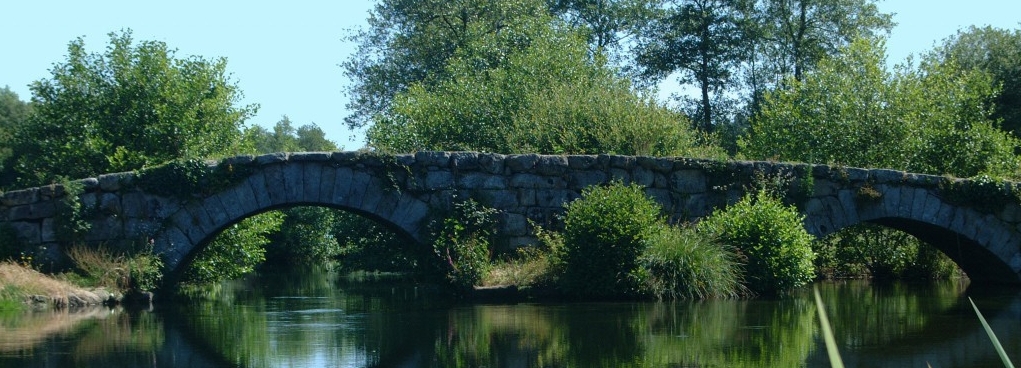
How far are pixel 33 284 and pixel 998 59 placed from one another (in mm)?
29314

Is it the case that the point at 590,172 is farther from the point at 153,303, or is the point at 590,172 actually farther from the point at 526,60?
the point at 526,60

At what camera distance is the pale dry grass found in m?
13.6

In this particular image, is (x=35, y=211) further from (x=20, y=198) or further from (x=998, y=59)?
(x=998, y=59)

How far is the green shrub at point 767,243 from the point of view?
14.7 metres

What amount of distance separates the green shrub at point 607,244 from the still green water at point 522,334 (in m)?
0.81

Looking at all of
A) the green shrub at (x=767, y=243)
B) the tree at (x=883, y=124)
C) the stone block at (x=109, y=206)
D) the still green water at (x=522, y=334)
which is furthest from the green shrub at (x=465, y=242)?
the tree at (x=883, y=124)

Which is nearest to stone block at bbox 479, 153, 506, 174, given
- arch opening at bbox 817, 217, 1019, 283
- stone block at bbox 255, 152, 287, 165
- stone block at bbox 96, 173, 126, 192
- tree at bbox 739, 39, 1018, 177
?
stone block at bbox 255, 152, 287, 165

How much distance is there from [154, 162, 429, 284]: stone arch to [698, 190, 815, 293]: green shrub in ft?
15.2

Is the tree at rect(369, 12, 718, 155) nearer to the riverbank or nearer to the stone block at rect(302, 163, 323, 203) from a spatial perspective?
the stone block at rect(302, 163, 323, 203)

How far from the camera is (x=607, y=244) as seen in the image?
45.8 ft

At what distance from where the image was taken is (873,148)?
70.0 feet

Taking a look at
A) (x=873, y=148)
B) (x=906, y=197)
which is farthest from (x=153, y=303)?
(x=873, y=148)

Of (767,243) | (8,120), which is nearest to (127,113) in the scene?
(767,243)

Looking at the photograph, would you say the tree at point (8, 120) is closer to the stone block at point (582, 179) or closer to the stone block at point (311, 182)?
the stone block at point (311, 182)
